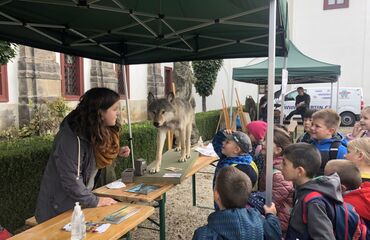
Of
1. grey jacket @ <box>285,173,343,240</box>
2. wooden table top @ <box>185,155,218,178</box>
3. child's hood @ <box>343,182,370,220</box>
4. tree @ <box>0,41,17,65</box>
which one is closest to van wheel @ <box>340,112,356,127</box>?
wooden table top @ <box>185,155,218,178</box>

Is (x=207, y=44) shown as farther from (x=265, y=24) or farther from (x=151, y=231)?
(x=151, y=231)

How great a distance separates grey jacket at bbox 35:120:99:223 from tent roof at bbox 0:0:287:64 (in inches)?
48.5

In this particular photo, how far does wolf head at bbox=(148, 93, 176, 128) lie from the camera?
402 cm

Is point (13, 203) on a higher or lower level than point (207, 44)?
lower

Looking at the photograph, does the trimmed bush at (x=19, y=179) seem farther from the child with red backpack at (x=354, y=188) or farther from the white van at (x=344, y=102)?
the white van at (x=344, y=102)

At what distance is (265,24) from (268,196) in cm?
192

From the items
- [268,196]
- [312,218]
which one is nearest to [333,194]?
[312,218]

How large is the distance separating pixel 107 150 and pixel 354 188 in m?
1.95

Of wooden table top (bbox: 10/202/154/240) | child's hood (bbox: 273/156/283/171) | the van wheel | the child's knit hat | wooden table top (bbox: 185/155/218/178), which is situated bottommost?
the van wheel

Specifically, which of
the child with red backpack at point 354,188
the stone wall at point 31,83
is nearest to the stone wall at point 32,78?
the stone wall at point 31,83

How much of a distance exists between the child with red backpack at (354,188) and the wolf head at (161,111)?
2020 mm

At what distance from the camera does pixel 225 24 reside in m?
3.80

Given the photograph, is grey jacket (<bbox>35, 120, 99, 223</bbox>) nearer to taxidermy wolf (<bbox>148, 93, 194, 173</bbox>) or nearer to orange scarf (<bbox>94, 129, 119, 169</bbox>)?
orange scarf (<bbox>94, 129, 119, 169</bbox>)

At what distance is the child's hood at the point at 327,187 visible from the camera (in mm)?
2111
